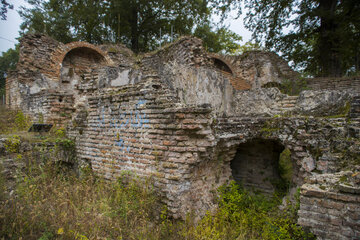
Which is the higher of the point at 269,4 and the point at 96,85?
the point at 269,4

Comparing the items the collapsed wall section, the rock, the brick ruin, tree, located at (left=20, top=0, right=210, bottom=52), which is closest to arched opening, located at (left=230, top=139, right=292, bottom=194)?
the brick ruin

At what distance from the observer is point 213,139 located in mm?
3410

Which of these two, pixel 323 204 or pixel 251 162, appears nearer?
pixel 323 204

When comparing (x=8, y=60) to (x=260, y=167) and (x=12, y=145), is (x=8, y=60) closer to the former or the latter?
(x=12, y=145)

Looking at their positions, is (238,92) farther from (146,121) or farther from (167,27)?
(167,27)

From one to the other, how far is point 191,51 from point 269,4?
21.6 ft

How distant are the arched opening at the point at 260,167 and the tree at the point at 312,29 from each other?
7947 millimetres

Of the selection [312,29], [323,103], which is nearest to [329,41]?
[312,29]

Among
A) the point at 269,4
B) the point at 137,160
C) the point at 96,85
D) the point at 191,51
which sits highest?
the point at 269,4

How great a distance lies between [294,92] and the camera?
9.75m

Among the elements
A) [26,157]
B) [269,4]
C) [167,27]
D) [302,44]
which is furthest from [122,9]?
[26,157]

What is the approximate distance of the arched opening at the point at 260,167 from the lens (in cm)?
488

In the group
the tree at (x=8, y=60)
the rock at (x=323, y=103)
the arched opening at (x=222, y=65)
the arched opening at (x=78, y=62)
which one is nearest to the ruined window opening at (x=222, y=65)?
the arched opening at (x=222, y=65)

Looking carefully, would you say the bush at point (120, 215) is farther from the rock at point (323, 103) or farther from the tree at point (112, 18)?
the tree at point (112, 18)
